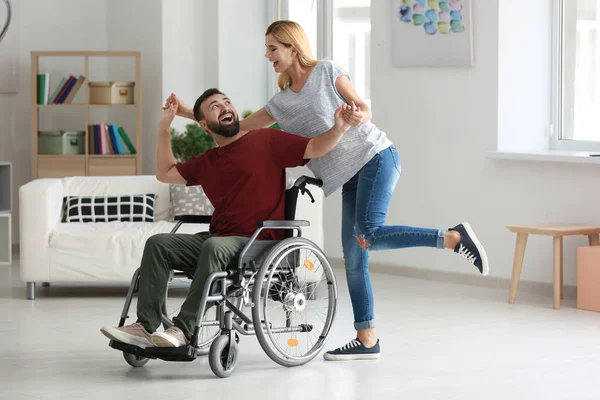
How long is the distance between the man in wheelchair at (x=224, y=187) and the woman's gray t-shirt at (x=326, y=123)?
0.27 ft

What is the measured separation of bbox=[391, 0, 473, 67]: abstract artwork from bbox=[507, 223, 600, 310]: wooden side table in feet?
3.69

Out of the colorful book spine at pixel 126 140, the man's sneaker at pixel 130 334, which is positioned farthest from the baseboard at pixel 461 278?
the man's sneaker at pixel 130 334

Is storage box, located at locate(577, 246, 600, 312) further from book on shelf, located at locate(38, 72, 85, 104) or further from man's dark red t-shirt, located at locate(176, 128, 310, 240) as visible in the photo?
book on shelf, located at locate(38, 72, 85, 104)

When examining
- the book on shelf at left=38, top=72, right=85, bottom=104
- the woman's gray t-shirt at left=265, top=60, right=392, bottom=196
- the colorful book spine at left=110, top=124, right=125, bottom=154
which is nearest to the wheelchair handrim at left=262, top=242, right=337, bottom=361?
the woman's gray t-shirt at left=265, top=60, right=392, bottom=196

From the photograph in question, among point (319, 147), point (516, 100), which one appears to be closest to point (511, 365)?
point (319, 147)

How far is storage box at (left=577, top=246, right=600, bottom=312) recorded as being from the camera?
515cm

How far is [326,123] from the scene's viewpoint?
380cm

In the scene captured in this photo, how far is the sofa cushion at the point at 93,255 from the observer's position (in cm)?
551

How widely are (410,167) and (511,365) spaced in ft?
Answer: 8.70

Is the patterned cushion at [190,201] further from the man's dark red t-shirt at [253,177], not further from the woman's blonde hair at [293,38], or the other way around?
the woman's blonde hair at [293,38]

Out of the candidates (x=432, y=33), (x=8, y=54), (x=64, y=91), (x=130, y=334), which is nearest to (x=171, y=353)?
(x=130, y=334)

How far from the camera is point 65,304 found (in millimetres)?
5414

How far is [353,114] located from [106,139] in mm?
4342

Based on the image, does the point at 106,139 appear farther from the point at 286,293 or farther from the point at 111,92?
the point at 286,293
